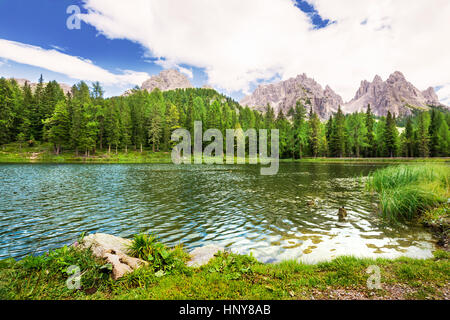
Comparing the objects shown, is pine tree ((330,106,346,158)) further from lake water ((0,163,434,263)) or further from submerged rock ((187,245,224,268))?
submerged rock ((187,245,224,268))

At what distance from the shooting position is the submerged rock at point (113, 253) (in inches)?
230

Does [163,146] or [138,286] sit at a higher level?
[163,146]

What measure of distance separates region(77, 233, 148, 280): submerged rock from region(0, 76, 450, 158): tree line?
81925mm

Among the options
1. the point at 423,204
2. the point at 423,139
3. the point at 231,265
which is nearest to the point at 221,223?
the point at 231,265

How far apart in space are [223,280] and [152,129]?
93.8m

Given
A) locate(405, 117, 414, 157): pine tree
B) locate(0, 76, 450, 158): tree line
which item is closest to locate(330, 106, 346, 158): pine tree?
locate(0, 76, 450, 158): tree line

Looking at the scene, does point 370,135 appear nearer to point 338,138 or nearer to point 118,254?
point 338,138

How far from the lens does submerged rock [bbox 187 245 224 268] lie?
22.7ft

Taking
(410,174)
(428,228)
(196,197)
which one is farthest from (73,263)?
(410,174)

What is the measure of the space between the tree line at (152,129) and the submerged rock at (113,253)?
8193cm

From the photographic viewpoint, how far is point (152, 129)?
9238 cm

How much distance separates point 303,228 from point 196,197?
1102 cm
